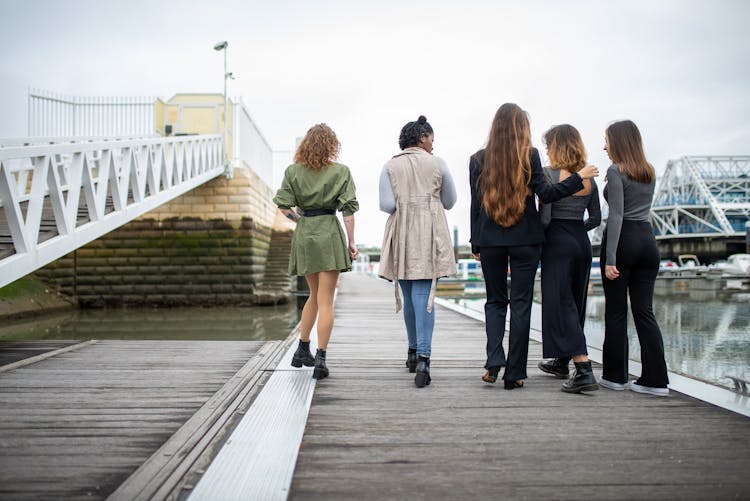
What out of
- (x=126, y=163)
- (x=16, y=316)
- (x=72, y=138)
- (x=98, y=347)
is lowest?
(x=16, y=316)

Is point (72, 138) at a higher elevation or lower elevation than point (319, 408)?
higher

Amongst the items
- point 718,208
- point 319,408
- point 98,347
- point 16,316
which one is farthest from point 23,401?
point 718,208

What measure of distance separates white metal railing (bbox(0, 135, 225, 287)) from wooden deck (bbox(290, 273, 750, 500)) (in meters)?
3.77

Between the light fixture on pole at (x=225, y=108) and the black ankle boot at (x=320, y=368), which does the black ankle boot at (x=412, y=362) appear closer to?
the black ankle boot at (x=320, y=368)

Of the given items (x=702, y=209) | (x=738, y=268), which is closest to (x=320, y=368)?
(x=738, y=268)

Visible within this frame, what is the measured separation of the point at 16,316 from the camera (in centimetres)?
1271

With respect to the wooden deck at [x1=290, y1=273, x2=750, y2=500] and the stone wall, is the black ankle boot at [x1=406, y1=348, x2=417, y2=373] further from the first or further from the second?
the stone wall

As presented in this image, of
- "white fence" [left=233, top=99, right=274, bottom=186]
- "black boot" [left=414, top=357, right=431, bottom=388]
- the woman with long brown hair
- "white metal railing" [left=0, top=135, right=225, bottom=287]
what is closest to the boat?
"white fence" [left=233, top=99, right=274, bottom=186]

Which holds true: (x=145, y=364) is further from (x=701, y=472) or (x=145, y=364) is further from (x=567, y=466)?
(x=701, y=472)

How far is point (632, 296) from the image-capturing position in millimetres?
3461

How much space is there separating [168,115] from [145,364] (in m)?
15.0

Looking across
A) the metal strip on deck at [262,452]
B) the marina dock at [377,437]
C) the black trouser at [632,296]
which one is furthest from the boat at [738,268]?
the metal strip on deck at [262,452]

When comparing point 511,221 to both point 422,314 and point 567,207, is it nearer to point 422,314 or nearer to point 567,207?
point 567,207

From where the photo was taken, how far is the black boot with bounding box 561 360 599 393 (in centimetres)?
326
